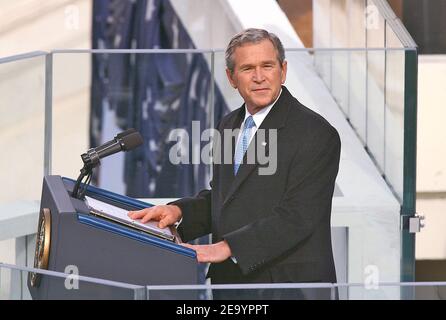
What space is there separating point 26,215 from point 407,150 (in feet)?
5.04

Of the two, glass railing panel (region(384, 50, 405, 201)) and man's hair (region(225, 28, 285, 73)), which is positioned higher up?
glass railing panel (region(384, 50, 405, 201))

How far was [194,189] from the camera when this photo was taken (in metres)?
5.37

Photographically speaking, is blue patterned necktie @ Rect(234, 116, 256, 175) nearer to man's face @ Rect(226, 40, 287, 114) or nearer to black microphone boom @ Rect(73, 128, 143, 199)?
man's face @ Rect(226, 40, 287, 114)

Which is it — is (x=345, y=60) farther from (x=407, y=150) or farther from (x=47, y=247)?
(x=47, y=247)

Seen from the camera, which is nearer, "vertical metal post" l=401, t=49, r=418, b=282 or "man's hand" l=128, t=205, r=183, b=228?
"man's hand" l=128, t=205, r=183, b=228

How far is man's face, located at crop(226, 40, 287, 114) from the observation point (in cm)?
310

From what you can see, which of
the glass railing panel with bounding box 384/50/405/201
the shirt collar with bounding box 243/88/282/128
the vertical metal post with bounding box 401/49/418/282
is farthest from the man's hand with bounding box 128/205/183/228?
the glass railing panel with bounding box 384/50/405/201

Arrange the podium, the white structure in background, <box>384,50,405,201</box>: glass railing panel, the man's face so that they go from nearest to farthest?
the podium < the man's face < the white structure in background < <box>384,50,405,201</box>: glass railing panel

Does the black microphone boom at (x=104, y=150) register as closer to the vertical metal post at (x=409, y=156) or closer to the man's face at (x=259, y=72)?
the man's face at (x=259, y=72)

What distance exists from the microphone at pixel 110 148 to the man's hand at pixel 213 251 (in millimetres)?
268

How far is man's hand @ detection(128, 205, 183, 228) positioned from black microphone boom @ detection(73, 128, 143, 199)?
0.45 feet

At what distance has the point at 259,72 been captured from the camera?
3102mm

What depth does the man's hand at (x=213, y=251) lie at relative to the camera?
2993mm

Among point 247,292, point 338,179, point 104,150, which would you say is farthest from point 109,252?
point 338,179
